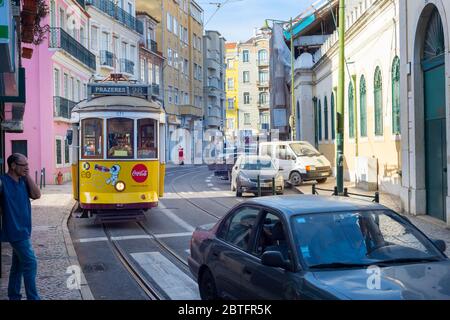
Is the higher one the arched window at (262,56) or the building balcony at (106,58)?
the arched window at (262,56)

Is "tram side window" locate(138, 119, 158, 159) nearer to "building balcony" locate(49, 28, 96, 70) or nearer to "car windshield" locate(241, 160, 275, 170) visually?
"car windshield" locate(241, 160, 275, 170)

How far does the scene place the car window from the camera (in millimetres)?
6016

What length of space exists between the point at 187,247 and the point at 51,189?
54.1 feet

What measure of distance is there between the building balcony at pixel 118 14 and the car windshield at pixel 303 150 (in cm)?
2066

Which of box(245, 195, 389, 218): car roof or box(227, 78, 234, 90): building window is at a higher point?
box(227, 78, 234, 90): building window

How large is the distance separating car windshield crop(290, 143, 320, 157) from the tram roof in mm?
12210

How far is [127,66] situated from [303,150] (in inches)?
1005

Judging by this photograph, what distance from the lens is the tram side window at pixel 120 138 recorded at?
14086mm

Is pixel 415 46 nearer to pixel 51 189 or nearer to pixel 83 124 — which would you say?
pixel 83 124

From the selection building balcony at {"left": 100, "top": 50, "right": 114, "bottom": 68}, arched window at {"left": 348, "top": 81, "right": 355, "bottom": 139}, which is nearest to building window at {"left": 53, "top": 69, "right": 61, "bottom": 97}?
building balcony at {"left": 100, "top": 50, "right": 114, "bottom": 68}

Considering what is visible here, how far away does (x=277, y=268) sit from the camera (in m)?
5.14

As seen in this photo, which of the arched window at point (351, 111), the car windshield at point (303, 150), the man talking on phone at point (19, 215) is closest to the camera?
the man talking on phone at point (19, 215)

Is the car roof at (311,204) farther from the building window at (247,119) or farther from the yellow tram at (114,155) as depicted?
the building window at (247,119)

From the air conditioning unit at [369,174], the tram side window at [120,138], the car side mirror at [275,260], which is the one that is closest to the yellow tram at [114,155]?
the tram side window at [120,138]
